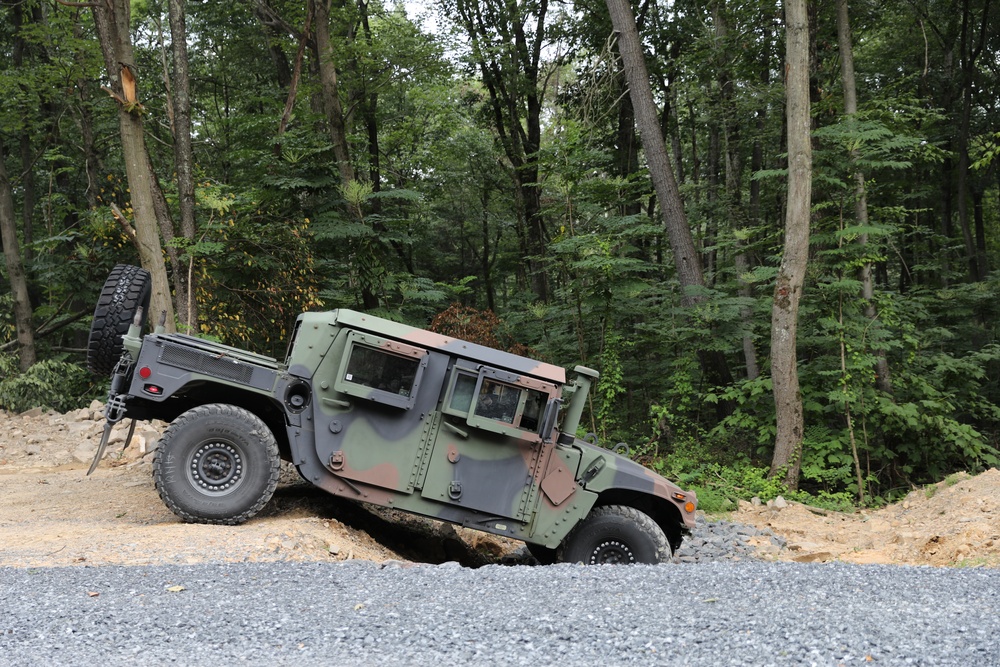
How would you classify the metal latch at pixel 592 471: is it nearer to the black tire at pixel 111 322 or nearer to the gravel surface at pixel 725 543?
the gravel surface at pixel 725 543

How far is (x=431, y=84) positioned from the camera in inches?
731

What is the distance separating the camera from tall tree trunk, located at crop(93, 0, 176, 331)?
11938 millimetres

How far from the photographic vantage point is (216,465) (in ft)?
24.0

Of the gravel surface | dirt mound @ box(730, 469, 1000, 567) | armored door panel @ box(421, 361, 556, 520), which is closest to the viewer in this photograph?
armored door panel @ box(421, 361, 556, 520)

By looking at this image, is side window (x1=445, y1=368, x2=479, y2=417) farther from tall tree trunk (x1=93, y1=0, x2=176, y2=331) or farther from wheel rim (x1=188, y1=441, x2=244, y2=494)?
tall tree trunk (x1=93, y1=0, x2=176, y2=331)

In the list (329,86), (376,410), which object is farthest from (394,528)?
(329,86)

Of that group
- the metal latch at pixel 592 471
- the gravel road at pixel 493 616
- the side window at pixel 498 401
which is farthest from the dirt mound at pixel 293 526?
the metal latch at pixel 592 471

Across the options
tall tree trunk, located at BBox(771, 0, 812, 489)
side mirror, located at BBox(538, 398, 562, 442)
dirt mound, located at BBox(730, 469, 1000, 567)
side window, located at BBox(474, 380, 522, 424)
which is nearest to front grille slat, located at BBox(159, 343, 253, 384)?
side window, located at BBox(474, 380, 522, 424)

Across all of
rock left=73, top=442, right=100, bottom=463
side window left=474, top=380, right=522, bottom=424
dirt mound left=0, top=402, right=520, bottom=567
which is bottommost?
rock left=73, top=442, right=100, bottom=463

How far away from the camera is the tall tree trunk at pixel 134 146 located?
470 inches

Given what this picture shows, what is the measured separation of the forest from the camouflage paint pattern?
4.80 m

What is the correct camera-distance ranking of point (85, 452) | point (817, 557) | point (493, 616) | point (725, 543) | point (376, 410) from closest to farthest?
1. point (493, 616)
2. point (376, 410)
3. point (817, 557)
4. point (725, 543)
5. point (85, 452)

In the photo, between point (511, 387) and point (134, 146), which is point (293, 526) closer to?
point (511, 387)

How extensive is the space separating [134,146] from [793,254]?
10320mm
